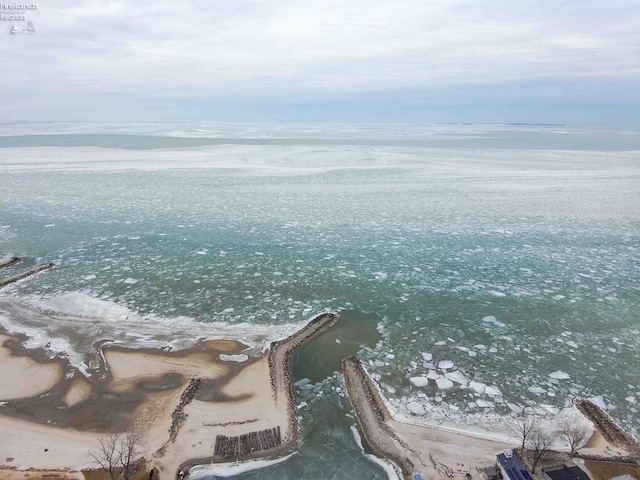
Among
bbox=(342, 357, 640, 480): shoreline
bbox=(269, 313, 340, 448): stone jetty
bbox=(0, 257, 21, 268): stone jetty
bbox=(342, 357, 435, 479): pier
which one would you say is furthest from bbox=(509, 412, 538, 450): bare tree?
bbox=(0, 257, 21, 268): stone jetty

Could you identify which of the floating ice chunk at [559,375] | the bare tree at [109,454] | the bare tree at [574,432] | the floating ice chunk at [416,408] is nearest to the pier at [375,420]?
the floating ice chunk at [416,408]

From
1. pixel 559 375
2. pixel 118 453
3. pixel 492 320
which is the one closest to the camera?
pixel 118 453

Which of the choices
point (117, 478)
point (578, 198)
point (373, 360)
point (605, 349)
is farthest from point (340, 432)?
point (578, 198)

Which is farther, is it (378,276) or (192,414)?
(378,276)

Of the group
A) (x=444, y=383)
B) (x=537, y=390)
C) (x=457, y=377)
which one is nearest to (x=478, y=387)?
(x=457, y=377)

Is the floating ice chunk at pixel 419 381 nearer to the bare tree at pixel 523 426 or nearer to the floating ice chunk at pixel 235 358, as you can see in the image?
the bare tree at pixel 523 426

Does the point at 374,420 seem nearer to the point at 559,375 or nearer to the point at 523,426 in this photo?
the point at 523,426

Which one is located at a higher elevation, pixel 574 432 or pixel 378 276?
pixel 378 276

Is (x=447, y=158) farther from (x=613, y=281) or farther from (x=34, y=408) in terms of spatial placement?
(x=34, y=408)
